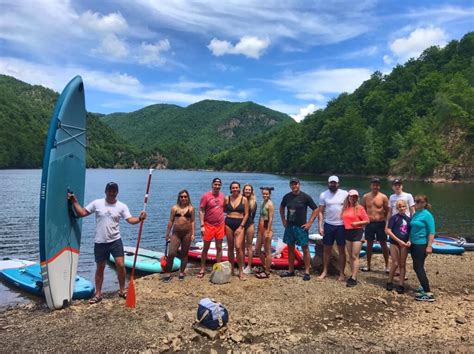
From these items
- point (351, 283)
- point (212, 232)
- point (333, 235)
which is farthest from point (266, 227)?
point (351, 283)

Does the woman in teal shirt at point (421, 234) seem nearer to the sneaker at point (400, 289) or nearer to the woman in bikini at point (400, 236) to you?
the woman in bikini at point (400, 236)

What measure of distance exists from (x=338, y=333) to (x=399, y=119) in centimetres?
10743

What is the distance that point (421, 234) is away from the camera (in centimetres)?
762

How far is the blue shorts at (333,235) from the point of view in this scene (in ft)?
28.1

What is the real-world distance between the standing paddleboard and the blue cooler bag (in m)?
3.07

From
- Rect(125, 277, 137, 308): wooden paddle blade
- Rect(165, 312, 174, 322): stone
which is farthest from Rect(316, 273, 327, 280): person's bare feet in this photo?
Rect(125, 277, 137, 308): wooden paddle blade

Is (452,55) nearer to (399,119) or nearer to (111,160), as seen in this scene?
(399,119)

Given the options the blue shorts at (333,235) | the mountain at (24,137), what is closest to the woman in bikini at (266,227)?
the blue shorts at (333,235)

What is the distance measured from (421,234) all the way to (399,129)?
343 ft

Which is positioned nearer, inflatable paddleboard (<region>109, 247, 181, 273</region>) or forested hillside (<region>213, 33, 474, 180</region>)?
inflatable paddleboard (<region>109, 247, 181, 273</region>)

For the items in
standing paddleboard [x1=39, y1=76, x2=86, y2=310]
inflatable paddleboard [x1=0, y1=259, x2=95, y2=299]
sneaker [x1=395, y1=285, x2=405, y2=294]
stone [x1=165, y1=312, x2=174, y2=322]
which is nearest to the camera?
stone [x1=165, y1=312, x2=174, y2=322]

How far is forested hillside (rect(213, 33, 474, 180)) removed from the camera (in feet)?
250

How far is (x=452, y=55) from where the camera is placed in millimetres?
122125

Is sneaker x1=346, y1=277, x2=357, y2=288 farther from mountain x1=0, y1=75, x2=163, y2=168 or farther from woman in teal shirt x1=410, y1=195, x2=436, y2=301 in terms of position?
mountain x1=0, y1=75, x2=163, y2=168
